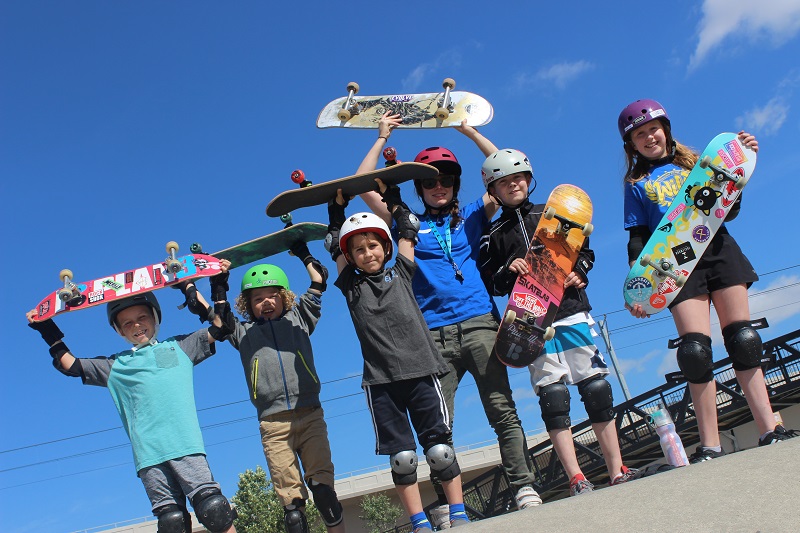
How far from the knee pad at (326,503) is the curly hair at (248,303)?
4.18ft

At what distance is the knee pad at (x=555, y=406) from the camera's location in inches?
160

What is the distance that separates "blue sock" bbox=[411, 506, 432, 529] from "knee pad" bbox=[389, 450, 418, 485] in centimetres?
20

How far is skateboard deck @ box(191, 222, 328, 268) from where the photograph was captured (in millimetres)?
5477

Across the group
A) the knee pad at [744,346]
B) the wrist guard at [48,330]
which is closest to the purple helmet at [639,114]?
the knee pad at [744,346]

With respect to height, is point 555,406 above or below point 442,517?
above

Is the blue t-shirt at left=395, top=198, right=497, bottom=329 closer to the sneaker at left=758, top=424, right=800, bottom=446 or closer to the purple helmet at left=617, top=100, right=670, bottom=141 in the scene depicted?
the purple helmet at left=617, top=100, right=670, bottom=141

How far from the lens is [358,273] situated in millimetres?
4371

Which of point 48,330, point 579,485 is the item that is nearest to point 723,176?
point 579,485

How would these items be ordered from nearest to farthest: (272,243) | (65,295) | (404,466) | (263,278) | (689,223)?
1. (404,466)
2. (689,223)
3. (65,295)
4. (263,278)
5. (272,243)

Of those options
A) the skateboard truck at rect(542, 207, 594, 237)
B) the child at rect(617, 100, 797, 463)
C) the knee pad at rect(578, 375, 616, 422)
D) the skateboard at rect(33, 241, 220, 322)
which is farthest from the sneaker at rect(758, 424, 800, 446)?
the skateboard at rect(33, 241, 220, 322)

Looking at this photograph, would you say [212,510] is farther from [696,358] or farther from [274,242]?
[696,358]

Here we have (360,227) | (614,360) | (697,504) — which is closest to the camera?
(697,504)

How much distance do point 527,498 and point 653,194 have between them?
6.85 feet

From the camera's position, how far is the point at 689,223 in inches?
166
